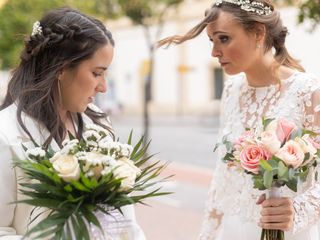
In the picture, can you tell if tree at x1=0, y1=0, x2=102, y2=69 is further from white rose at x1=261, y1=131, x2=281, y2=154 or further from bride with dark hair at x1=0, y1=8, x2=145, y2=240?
white rose at x1=261, y1=131, x2=281, y2=154

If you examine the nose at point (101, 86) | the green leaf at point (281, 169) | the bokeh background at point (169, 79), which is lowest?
the bokeh background at point (169, 79)

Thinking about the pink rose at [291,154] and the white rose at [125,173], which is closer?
the white rose at [125,173]

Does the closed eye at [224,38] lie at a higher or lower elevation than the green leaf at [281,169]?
higher

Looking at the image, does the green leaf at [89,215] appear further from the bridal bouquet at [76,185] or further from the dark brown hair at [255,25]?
the dark brown hair at [255,25]

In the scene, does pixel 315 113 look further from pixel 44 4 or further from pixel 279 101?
pixel 44 4

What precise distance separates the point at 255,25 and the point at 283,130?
74cm

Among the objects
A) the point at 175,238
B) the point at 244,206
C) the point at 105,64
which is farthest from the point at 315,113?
the point at 175,238

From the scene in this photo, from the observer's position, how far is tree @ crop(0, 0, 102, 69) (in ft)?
52.2

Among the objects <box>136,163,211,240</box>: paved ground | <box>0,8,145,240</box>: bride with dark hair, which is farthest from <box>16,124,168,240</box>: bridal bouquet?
<box>136,163,211,240</box>: paved ground

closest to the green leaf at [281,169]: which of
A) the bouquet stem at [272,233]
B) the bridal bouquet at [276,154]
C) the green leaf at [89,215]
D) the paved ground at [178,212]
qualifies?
the bridal bouquet at [276,154]

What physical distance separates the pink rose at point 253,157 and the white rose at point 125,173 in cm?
44

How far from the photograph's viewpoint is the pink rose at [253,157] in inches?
88.0

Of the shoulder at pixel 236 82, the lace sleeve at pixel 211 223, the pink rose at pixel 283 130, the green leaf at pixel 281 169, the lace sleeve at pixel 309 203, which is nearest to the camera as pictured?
the green leaf at pixel 281 169

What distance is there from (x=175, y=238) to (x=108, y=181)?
563cm
